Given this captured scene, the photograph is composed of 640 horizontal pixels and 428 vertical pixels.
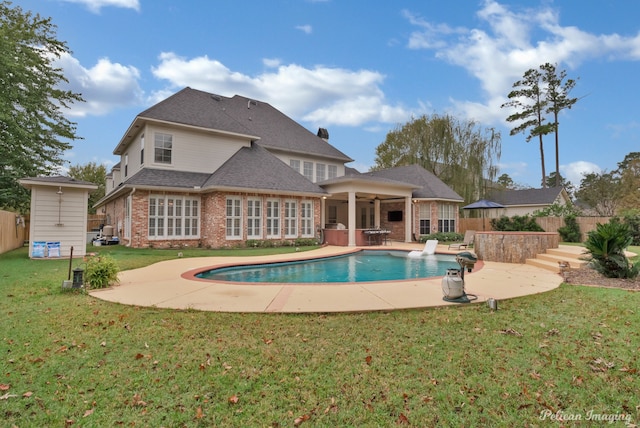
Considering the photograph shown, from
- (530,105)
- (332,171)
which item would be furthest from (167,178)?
(530,105)

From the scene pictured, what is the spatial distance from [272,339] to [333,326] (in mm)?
867

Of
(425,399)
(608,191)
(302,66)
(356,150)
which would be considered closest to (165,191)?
(302,66)

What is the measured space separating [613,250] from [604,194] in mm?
38048

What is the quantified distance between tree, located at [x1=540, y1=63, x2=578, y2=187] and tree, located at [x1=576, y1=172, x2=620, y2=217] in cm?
848

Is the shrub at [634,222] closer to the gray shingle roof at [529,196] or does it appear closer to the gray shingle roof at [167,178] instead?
the gray shingle roof at [529,196]

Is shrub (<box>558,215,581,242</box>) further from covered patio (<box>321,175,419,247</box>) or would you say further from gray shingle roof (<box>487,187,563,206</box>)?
gray shingle roof (<box>487,187,563,206</box>)

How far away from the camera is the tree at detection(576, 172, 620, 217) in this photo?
34.6 metres

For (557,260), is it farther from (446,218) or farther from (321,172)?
(321,172)

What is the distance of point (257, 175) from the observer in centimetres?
1689

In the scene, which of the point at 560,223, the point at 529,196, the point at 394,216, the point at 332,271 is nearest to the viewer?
the point at 332,271

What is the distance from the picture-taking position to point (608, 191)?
1393 inches

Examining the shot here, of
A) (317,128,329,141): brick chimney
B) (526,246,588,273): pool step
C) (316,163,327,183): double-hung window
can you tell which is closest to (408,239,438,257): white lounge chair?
(526,246,588,273): pool step

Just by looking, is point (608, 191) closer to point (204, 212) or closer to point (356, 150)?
point (356, 150)

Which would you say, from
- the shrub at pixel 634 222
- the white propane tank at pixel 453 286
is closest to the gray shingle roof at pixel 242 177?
the white propane tank at pixel 453 286
